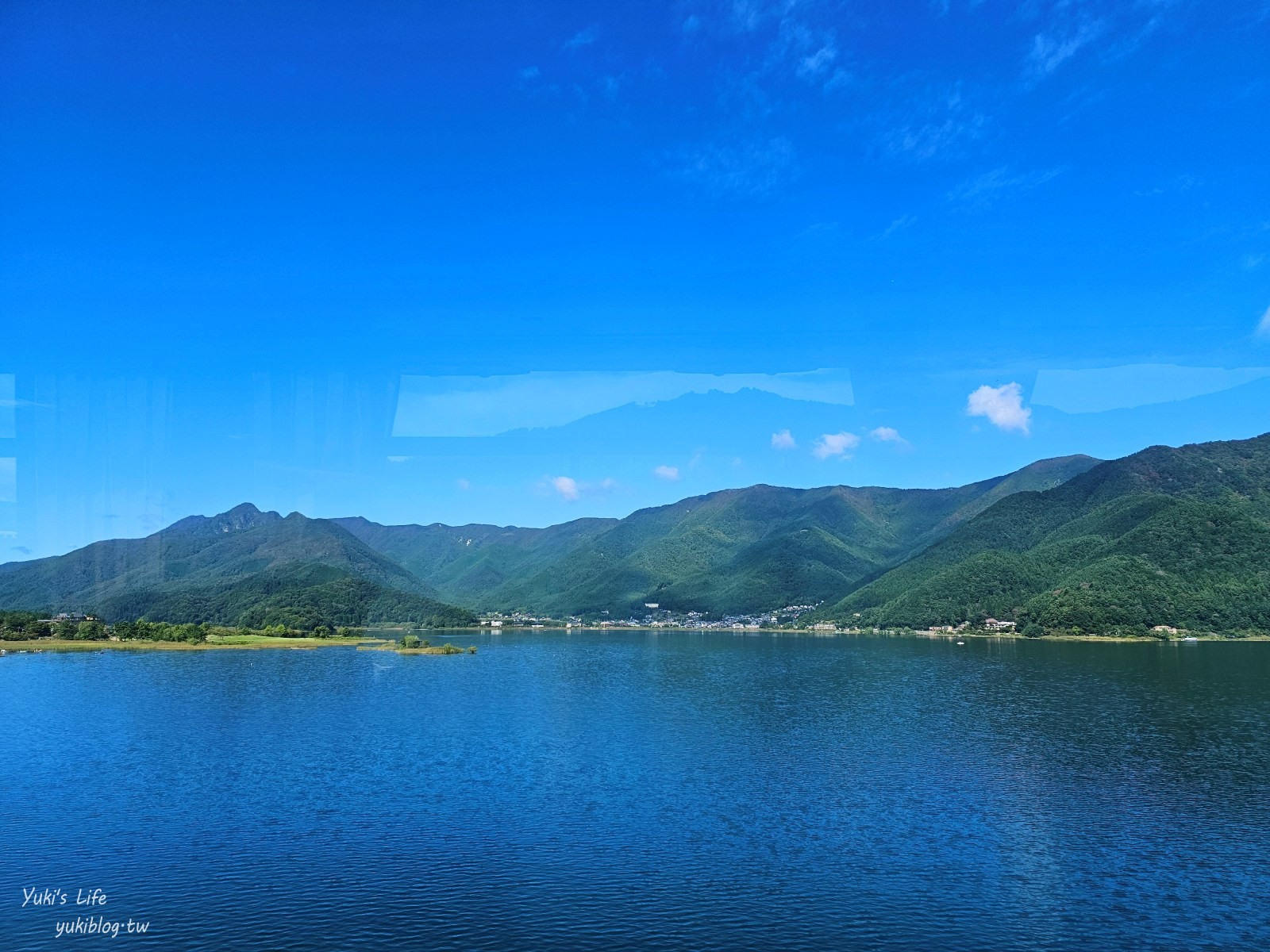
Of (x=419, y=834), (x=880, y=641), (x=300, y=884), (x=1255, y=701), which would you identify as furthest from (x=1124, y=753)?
(x=880, y=641)

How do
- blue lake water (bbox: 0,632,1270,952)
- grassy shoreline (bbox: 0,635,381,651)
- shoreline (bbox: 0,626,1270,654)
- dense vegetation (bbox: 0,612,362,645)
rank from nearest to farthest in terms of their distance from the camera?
blue lake water (bbox: 0,632,1270,952) → grassy shoreline (bbox: 0,635,381,651) → shoreline (bbox: 0,626,1270,654) → dense vegetation (bbox: 0,612,362,645)

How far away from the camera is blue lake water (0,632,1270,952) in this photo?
24.9 m

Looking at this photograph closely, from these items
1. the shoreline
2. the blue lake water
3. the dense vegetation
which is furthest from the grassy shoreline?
the blue lake water

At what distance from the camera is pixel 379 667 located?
112625 mm

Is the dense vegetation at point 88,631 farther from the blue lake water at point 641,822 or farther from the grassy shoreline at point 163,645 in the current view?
the blue lake water at point 641,822

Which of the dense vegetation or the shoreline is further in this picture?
the dense vegetation

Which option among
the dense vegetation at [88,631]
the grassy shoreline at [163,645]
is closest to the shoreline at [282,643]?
the grassy shoreline at [163,645]

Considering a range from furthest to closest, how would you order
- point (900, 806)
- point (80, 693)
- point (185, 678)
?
point (185, 678), point (80, 693), point (900, 806)

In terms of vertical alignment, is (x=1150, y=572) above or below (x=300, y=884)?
above

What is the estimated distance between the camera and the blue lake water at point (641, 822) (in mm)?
24859

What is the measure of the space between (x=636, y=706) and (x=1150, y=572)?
6496 inches

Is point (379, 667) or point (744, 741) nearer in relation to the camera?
point (744, 741)

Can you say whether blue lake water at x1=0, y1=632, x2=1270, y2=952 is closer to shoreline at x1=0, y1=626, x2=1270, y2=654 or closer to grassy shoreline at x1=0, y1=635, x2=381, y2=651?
grassy shoreline at x1=0, y1=635, x2=381, y2=651

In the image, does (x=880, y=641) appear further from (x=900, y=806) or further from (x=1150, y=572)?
(x=900, y=806)
